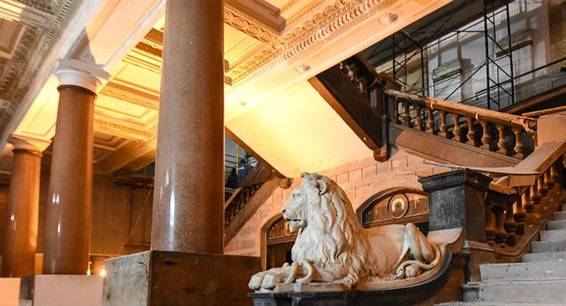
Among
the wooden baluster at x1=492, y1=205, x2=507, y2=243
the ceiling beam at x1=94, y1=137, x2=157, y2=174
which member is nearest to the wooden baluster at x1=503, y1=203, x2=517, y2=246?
the wooden baluster at x1=492, y1=205, x2=507, y2=243

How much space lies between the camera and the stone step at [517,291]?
301 centimetres

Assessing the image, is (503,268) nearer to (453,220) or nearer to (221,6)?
(453,220)

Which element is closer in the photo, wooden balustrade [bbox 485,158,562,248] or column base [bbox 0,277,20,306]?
wooden balustrade [bbox 485,158,562,248]

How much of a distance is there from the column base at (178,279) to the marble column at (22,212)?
624 cm

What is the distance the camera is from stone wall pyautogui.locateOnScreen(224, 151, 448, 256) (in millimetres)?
7039

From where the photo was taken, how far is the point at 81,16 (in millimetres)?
5910

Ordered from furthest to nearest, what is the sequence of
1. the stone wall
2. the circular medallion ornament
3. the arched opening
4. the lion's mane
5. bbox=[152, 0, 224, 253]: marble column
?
the circular medallion ornament < the arched opening < the stone wall < bbox=[152, 0, 224, 253]: marble column < the lion's mane

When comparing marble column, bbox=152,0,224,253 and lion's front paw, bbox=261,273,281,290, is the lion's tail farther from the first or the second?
marble column, bbox=152,0,224,253

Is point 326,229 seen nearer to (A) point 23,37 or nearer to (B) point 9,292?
(A) point 23,37

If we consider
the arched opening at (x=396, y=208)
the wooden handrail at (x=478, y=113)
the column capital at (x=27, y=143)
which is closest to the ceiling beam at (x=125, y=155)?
the column capital at (x=27, y=143)

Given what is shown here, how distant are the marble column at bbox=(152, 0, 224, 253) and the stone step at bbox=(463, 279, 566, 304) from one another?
5.43ft

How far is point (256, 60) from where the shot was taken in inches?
287

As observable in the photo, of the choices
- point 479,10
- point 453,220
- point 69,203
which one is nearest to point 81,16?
point 69,203

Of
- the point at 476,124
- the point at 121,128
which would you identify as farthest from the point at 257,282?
the point at 121,128
